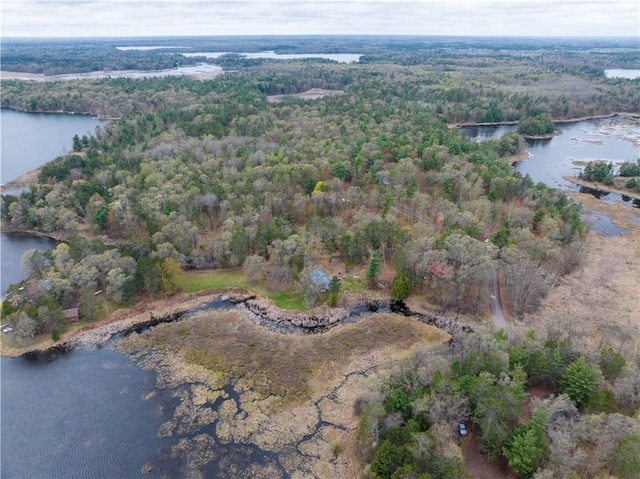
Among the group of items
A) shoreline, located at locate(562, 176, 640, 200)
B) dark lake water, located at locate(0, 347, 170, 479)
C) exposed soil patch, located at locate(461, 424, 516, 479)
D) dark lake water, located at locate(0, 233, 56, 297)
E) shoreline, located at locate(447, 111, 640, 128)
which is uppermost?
shoreline, located at locate(447, 111, 640, 128)

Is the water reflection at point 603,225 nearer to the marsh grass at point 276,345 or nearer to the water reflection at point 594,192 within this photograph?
the water reflection at point 594,192

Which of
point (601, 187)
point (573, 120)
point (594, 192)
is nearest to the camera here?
point (594, 192)

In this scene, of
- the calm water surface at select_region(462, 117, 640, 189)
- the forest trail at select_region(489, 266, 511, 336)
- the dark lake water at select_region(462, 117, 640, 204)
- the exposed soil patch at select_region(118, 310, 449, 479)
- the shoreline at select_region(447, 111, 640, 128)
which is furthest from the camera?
the shoreline at select_region(447, 111, 640, 128)

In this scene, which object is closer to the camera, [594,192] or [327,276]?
[327,276]

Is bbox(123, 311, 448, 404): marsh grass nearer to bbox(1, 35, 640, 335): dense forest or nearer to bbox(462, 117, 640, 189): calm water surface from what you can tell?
bbox(1, 35, 640, 335): dense forest

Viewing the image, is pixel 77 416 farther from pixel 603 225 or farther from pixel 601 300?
pixel 603 225

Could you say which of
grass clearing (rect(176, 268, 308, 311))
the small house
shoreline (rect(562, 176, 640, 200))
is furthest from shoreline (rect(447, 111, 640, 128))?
the small house

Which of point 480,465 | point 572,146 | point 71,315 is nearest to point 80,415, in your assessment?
point 71,315

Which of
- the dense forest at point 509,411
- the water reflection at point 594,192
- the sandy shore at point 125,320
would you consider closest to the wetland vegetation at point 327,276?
the dense forest at point 509,411
